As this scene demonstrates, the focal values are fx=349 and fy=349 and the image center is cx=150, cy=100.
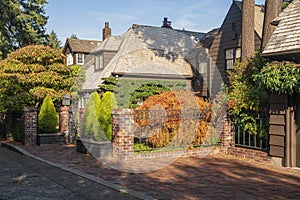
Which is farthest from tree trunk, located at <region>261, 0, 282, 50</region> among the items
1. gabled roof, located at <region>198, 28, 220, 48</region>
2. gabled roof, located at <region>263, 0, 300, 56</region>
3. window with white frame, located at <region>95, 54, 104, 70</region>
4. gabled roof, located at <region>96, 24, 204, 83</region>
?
window with white frame, located at <region>95, 54, 104, 70</region>

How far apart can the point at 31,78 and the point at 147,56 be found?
959 cm

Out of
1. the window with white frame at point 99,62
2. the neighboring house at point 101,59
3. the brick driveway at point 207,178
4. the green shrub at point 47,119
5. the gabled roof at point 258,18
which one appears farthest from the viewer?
the window with white frame at point 99,62

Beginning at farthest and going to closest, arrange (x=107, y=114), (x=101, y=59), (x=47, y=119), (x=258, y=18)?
(x=101, y=59) < (x=258, y=18) < (x=47, y=119) < (x=107, y=114)

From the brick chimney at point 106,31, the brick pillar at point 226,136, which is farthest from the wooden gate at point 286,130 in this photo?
the brick chimney at point 106,31

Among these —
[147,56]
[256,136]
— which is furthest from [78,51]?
[256,136]

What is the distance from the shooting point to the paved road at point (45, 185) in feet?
20.4

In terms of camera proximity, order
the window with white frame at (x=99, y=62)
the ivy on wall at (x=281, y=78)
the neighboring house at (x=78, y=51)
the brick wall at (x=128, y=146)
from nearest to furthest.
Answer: the ivy on wall at (x=281, y=78)
the brick wall at (x=128, y=146)
the window with white frame at (x=99, y=62)
the neighboring house at (x=78, y=51)

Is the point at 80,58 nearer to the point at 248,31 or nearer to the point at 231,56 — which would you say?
the point at 231,56

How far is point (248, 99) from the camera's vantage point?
35.8 ft

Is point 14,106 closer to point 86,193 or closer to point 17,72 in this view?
point 17,72

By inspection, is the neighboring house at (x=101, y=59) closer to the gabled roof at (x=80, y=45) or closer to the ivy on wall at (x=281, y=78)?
the gabled roof at (x=80, y=45)

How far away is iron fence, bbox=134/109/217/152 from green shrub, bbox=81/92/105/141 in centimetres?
127

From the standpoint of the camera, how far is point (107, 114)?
11.4m

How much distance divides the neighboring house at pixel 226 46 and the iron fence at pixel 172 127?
31.2 ft
